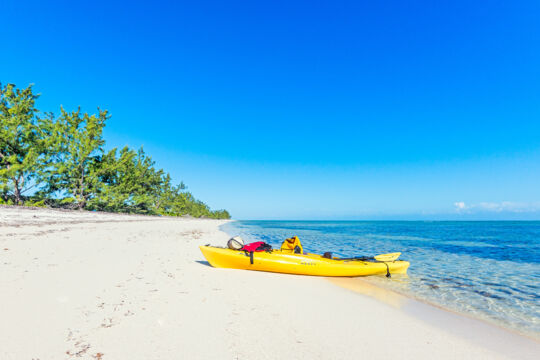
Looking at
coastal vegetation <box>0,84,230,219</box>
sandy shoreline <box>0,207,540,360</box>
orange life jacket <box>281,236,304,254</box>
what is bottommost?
sandy shoreline <box>0,207,540,360</box>

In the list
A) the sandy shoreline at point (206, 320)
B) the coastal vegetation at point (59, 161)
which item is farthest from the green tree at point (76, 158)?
the sandy shoreline at point (206, 320)

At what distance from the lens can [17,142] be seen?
26.2 m

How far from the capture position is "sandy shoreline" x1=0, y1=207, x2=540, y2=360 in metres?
3.22

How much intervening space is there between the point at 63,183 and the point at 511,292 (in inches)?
1694

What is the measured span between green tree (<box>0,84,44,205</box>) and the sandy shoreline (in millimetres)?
26659

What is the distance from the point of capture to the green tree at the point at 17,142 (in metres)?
25.0

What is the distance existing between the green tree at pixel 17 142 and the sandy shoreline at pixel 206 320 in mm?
26659

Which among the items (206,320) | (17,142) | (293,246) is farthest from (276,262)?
(17,142)

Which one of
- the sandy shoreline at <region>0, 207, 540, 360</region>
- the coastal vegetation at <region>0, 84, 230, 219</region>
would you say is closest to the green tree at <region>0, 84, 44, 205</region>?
the coastal vegetation at <region>0, 84, 230, 219</region>

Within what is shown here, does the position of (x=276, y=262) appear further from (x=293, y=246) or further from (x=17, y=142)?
(x=17, y=142)

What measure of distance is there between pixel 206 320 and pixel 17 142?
35.2m

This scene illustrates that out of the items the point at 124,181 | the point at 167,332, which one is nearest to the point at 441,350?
the point at 167,332

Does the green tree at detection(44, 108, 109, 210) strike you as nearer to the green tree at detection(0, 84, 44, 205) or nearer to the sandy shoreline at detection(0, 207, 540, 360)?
the green tree at detection(0, 84, 44, 205)

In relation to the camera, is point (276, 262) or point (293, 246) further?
point (293, 246)
